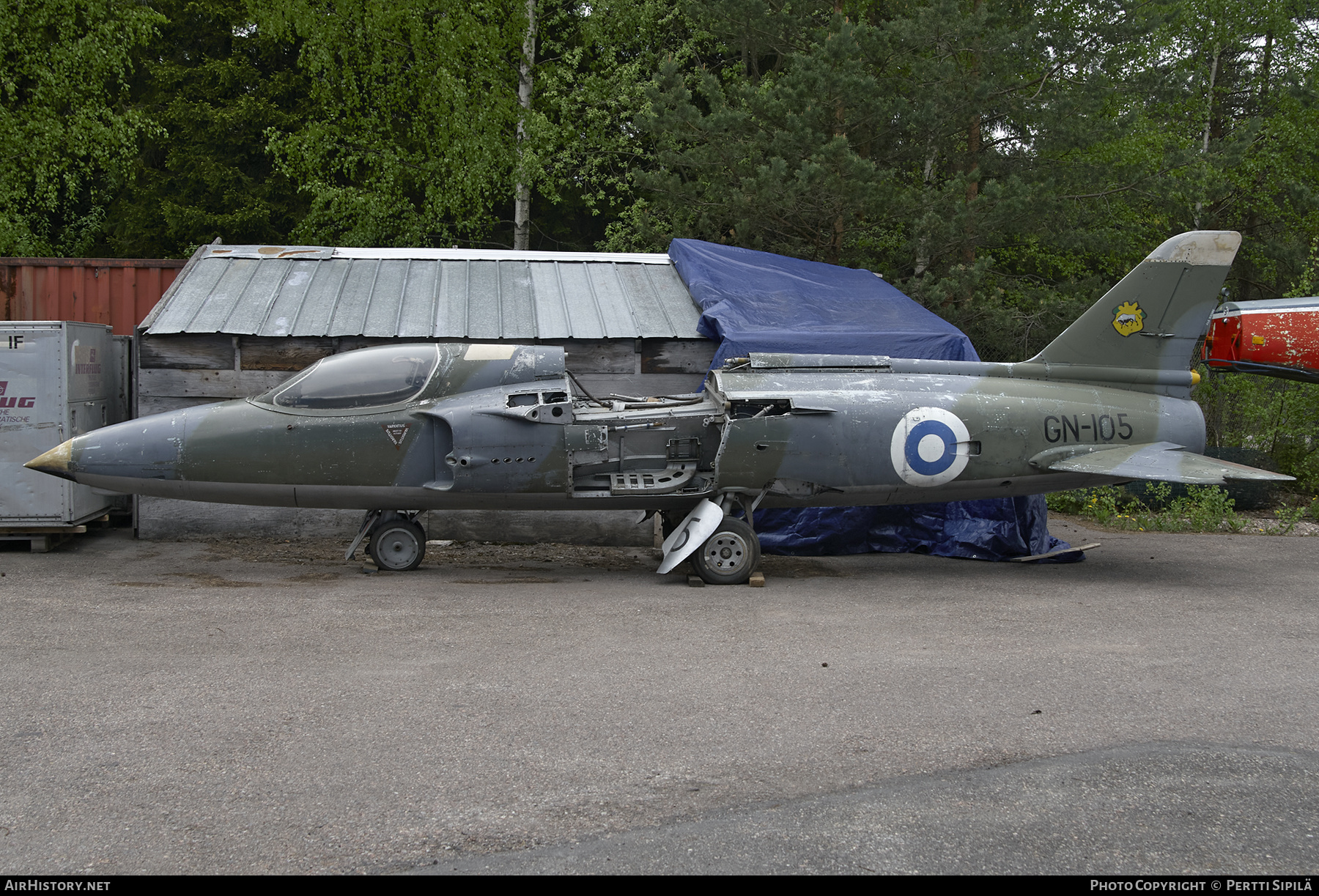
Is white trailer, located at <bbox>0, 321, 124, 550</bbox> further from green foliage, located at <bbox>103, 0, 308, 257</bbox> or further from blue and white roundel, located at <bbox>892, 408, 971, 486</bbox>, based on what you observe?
green foliage, located at <bbox>103, 0, 308, 257</bbox>

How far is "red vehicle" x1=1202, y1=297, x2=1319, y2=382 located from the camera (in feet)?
35.1

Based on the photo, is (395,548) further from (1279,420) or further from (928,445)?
(1279,420)

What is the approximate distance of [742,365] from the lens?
920cm

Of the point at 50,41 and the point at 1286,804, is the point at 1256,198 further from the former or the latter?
the point at 50,41

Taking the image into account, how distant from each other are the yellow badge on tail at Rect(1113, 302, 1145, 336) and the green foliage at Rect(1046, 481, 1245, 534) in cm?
364

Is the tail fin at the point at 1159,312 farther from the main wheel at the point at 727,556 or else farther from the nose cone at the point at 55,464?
the nose cone at the point at 55,464

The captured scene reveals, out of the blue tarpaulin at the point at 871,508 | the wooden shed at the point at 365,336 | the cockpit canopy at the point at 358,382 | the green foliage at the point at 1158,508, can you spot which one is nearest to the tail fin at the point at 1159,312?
the blue tarpaulin at the point at 871,508

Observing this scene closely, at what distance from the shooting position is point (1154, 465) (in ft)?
28.3

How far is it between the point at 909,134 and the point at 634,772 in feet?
46.3

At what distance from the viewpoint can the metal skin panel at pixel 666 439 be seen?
8297 millimetres

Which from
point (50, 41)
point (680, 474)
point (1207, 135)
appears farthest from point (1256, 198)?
point (50, 41)

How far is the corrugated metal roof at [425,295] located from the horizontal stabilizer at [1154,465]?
4257 millimetres

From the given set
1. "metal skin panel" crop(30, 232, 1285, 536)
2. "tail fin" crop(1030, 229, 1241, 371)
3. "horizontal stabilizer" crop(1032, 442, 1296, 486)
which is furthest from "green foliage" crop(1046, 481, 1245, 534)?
"metal skin panel" crop(30, 232, 1285, 536)

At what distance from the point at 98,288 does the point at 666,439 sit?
9.68 meters
